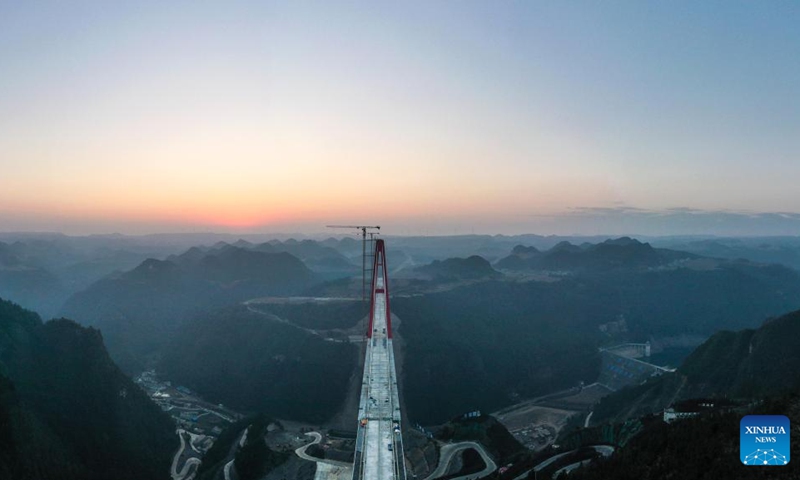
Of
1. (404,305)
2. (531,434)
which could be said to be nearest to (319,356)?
(404,305)

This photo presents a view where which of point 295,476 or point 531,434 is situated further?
point 531,434

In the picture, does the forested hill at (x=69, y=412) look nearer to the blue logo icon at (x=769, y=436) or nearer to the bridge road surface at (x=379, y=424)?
the bridge road surface at (x=379, y=424)

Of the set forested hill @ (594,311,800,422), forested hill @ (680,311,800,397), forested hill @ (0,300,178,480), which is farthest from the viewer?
forested hill @ (594,311,800,422)

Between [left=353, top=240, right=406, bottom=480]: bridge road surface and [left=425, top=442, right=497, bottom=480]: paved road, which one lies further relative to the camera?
[left=425, top=442, right=497, bottom=480]: paved road

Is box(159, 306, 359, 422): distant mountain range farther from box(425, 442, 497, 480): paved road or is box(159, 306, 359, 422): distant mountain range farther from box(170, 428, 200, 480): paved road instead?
box(425, 442, 497, 480): paved road

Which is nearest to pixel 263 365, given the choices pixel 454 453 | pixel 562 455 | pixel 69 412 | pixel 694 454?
pixel 69 412

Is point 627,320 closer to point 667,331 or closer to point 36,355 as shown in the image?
point 667,331

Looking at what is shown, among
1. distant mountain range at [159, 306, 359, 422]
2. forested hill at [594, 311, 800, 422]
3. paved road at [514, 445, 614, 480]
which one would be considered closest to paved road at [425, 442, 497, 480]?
paved road at [514, 445, 614, 480]
